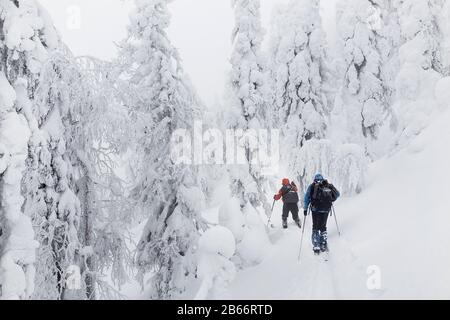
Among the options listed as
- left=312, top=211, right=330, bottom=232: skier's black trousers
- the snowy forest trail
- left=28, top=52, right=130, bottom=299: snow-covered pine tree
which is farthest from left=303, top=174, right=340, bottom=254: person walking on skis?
left=28, top=52, right=130, bottom=299: snow-covered pine tree

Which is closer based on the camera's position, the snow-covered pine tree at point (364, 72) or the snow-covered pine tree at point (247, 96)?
the snow-covered pine tree at point (247, 96)

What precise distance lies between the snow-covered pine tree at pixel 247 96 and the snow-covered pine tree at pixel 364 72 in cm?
790

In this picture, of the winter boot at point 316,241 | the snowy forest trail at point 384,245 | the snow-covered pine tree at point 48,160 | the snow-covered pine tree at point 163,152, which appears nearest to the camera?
the snow-covered pine tree at point 48,160

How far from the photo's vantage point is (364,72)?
24391 mm

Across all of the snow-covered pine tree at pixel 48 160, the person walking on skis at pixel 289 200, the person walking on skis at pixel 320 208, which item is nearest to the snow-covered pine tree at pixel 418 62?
the person walking on skis at pixel 289 200

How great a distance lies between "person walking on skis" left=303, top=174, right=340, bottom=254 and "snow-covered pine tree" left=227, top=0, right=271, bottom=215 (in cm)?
592

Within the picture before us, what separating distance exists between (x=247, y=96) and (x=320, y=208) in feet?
25.0

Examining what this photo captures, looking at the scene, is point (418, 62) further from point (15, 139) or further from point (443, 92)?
point (15, 139)

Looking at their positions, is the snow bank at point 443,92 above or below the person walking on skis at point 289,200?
above

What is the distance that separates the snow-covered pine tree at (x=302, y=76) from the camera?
913 inches

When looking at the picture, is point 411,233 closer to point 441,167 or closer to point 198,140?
point 441,167

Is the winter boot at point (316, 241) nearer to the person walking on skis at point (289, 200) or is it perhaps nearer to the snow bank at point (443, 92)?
the person walking on skis at point (289, 200)

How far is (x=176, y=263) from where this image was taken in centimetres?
1348

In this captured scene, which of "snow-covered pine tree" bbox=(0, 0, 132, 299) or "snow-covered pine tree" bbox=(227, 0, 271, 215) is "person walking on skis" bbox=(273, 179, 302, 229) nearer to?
"snow-covered pine tree" bbox=(227, 0, 271, 215)
